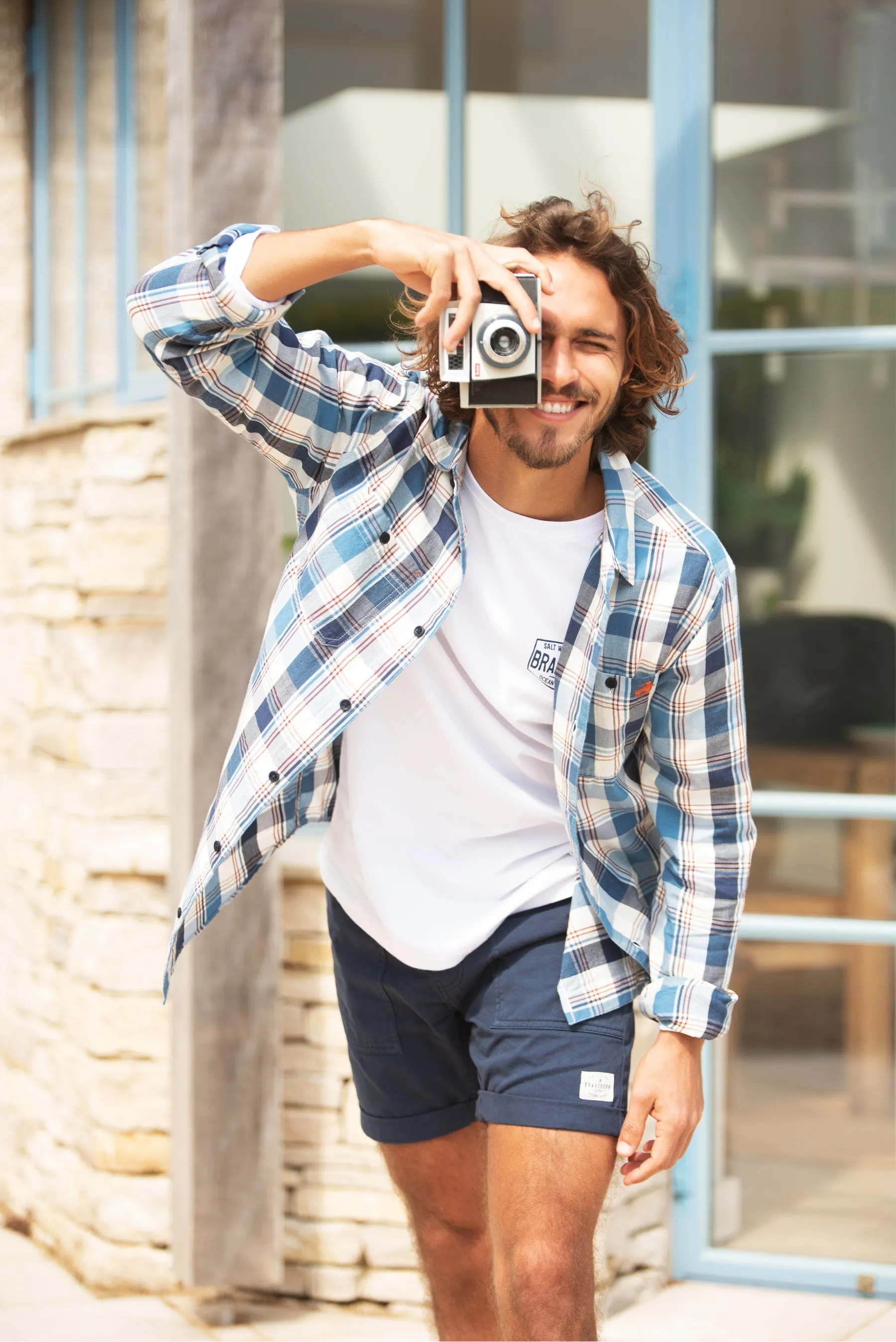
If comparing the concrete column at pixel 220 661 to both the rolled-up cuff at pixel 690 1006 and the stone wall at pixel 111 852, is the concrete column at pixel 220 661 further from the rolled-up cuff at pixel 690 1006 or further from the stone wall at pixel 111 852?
the rolled-up cuff at pixel 690 1006

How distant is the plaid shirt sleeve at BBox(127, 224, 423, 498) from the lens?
6.68 ft

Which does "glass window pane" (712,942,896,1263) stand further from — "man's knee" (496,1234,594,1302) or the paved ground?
"man's knee" (496,1234,594,1302)

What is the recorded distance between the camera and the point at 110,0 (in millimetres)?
3916

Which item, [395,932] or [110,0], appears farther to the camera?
[110,0]

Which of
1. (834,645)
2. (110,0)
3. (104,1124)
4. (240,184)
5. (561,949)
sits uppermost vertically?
(110,0)

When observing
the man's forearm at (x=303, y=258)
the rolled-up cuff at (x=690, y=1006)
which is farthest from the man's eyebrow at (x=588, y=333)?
the rolled-up cuff at (x=690, y=1006)

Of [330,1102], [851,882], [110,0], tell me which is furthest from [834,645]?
[110,0]

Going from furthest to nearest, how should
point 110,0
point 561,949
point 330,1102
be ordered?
point 110,0
point 330,1102
point 561,949

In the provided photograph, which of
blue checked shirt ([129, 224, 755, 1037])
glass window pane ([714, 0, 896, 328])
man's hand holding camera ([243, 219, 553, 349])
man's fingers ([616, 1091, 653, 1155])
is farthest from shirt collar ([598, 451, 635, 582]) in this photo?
glass window pane ([714, 0, 896, 328])

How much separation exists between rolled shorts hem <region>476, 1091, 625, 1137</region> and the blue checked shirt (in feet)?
0.37

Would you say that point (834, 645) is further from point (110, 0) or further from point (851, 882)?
point (110, 0)

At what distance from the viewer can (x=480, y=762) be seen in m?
2.09

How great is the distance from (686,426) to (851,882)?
3.46 feet

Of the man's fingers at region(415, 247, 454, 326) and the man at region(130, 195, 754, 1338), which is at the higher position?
the man's fingers at region(415, 247, 454, 326)
